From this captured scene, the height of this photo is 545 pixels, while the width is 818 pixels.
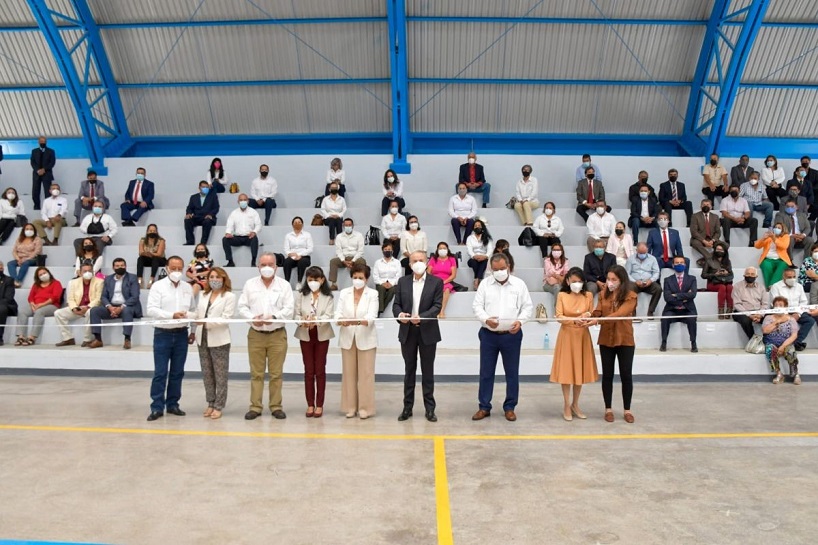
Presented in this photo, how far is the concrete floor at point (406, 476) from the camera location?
488 centimetres

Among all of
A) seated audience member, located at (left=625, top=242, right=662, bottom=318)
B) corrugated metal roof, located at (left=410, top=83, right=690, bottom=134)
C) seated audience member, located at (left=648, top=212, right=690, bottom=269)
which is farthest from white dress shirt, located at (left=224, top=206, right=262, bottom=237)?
seated audience member, located at (left=648, top=212, right=690, bottom=269)

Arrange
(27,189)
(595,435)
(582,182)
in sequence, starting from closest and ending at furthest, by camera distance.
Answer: (595,435) < (582,182) < (27,189)

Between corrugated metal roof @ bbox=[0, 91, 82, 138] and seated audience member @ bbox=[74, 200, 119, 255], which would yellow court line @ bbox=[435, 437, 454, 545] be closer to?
seated audience member @ bbox=[74, 200, 119, 255]

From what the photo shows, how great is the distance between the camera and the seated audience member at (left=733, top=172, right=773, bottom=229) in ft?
51.1

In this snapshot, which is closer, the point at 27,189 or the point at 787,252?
the point at 787,252

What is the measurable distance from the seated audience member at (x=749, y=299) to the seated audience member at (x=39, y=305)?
12.0 metres

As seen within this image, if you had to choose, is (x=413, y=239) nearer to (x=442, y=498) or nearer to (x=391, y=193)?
(x=391, y=193)

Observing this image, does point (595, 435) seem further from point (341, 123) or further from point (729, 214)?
point (341, 123)

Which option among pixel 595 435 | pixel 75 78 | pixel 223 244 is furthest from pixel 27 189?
pixel 595 435

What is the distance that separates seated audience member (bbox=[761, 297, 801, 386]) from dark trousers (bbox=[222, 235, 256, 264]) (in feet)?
31.2

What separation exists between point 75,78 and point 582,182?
12.4 metres

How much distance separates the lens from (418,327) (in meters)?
8.05

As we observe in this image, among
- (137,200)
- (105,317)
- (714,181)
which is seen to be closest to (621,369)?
(105,317)

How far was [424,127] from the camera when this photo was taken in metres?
19.0
